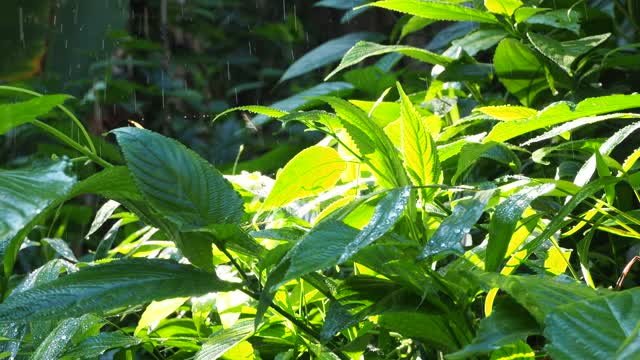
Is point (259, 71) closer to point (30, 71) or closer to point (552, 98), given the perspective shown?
point (30, 71)

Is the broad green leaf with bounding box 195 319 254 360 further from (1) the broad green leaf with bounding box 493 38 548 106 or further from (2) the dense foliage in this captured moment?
(1) the broad green leaf with bounding box 493 38 548 106

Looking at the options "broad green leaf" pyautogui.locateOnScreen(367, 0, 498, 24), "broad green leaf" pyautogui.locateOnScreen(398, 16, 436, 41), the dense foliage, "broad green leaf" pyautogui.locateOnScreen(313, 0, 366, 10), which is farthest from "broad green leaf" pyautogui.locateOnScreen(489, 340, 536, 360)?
"broad green leaf" pyautogui.locateOnScreen(313, 0, 366, 10)

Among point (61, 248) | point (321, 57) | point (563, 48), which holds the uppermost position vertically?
point (563, 48)

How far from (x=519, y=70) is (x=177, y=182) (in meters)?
0.58

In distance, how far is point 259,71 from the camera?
354 cm

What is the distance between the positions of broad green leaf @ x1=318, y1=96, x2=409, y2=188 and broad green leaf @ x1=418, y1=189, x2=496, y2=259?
9 cm

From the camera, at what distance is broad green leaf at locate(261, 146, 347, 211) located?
26.2 inches

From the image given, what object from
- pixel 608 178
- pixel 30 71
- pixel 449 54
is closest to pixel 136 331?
pixel 608 178

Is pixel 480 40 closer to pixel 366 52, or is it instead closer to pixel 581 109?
pixel 366 52


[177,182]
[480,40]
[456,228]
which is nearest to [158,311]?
[177,182]

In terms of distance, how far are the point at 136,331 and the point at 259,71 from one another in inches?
112

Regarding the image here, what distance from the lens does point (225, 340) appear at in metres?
0.59

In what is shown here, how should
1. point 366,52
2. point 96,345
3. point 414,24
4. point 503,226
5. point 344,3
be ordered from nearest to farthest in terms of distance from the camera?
point 503,226, point 96,345, point 366,52, point 414,24, point 344,3

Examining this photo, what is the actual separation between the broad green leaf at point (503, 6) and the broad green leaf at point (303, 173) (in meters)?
0.35
